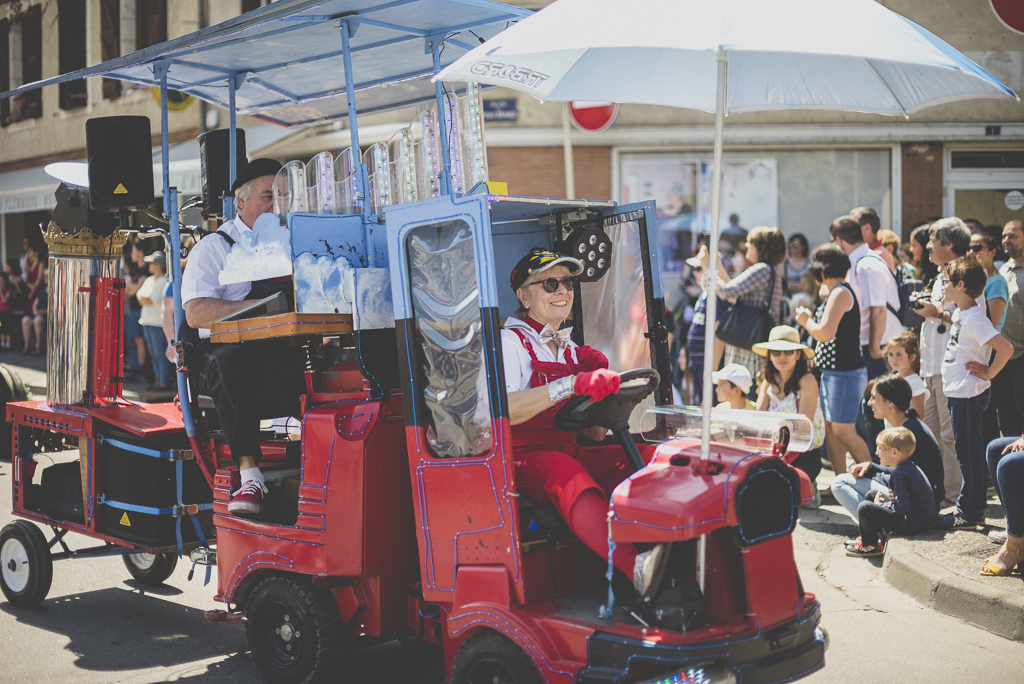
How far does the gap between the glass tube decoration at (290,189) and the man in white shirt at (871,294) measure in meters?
4.58

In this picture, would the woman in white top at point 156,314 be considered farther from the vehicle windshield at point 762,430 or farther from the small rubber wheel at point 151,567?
the vehicle windshield at point 762,430

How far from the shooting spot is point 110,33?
1983cm

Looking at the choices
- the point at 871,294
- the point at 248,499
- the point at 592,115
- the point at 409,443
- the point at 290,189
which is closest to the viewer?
the point at 409,443

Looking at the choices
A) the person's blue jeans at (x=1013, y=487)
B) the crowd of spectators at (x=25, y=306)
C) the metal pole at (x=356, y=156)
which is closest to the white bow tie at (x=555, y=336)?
the metal pole at (x=356, y=156)

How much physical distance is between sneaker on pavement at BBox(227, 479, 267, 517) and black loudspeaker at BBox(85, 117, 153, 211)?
1.86m

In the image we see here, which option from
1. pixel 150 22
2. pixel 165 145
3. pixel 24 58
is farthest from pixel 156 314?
pixel 24 58

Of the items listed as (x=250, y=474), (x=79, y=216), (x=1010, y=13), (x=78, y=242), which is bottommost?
(x=250, y=474)

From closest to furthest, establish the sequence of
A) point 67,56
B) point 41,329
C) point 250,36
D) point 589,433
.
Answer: point 589,433 → point 250,36 → point 41,329 → point 67,56

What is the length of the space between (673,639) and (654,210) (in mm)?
2157

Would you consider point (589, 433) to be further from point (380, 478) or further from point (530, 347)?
point (380, 478)

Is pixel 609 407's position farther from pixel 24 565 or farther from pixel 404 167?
pixel 24 565

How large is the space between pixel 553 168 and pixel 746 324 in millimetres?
6922

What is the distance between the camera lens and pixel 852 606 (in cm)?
546

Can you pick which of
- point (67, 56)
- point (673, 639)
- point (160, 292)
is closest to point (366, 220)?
point (673, 639)
